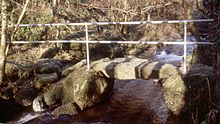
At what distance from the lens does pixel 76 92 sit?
7363mm

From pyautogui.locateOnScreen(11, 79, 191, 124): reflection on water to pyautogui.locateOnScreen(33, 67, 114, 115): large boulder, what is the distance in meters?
0.18

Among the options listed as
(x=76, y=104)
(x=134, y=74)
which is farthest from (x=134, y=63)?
(x=76, y=104)

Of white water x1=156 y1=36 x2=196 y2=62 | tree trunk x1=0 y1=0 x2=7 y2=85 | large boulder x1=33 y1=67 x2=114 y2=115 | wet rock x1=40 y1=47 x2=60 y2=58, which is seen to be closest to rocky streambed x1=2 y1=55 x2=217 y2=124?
large boulder x1=33 y1=67 x2=114 y2=115

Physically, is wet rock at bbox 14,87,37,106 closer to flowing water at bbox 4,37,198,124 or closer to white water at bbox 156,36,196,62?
flowing water at bbox 4,37,198,124

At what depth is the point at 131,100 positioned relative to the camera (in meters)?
8.01

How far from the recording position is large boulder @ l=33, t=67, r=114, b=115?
24.1 ft

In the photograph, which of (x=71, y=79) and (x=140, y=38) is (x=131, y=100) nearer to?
(x=71, y=79)

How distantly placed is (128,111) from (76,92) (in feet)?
3.86

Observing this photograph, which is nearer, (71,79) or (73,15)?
(71,79)

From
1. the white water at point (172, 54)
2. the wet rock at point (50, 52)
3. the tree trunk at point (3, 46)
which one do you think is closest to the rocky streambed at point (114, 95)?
the tree trunk at point (3, 46)

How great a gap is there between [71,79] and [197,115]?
2.86 meters

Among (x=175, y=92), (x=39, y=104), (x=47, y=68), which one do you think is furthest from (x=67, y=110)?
(x=175, y=92)

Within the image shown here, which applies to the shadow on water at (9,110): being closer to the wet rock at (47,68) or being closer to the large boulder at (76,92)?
the large boulder at (76,92)

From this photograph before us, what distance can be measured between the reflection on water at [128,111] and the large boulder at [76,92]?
18cm
